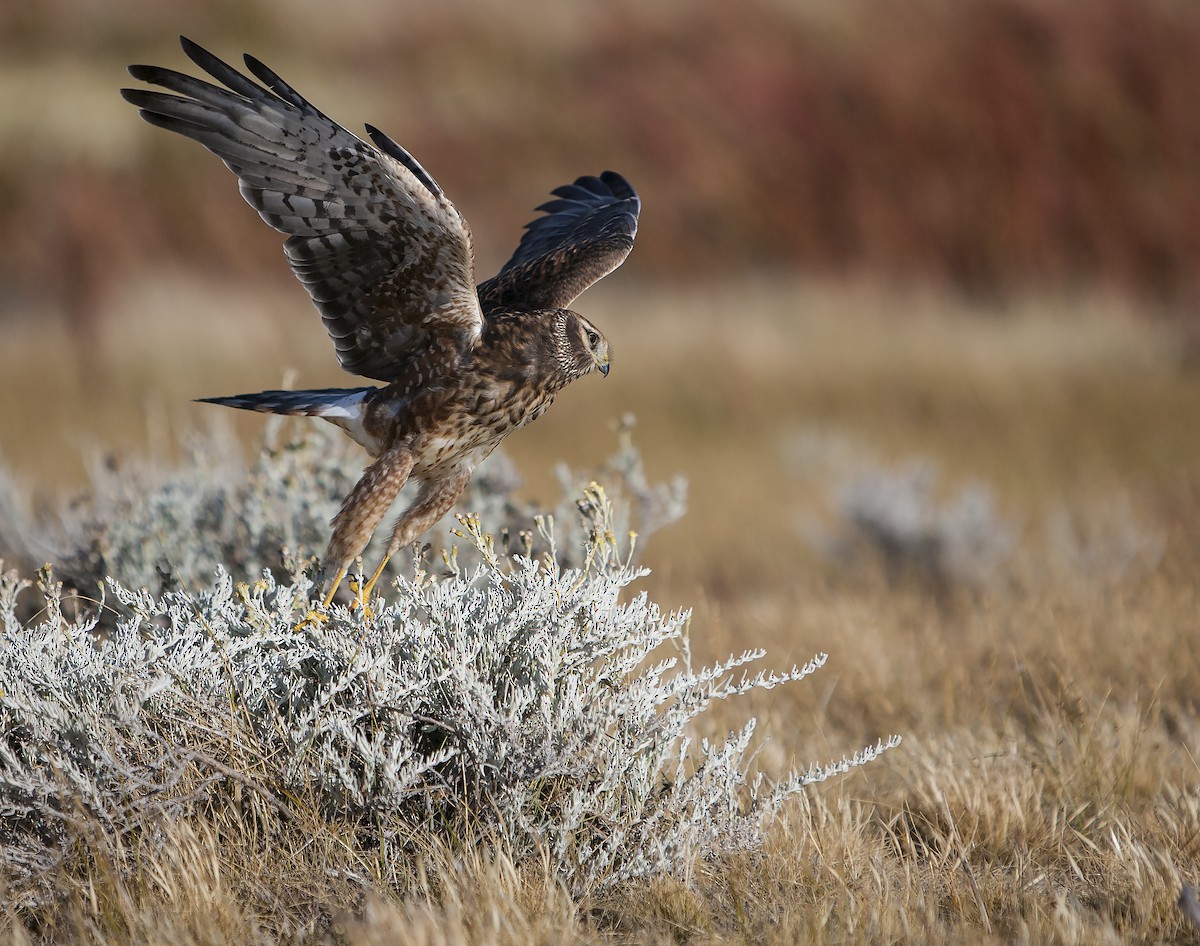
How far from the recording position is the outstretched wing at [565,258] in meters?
3.44

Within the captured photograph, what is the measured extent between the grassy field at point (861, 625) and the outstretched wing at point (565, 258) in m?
1.09

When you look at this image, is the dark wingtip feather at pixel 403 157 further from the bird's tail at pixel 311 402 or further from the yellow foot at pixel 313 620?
the yellow foot at pixel 313 620

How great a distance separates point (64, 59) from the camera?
18.8m

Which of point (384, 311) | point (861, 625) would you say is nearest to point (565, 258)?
point (384, 311)

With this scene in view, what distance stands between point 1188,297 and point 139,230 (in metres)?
10.2

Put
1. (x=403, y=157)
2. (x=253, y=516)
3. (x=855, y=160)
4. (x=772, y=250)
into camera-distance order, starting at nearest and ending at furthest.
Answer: (x=403, y=157)
(x=253, y=516)
(x=855, y=160)
(x=772, y=250)

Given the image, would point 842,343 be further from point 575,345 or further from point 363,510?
point 363,510

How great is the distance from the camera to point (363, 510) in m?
2.90

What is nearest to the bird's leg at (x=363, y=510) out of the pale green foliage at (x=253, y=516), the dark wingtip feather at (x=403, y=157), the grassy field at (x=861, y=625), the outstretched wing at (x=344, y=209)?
the pale green foliage at (x=253, y=516)

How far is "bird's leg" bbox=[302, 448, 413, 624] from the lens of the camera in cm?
289

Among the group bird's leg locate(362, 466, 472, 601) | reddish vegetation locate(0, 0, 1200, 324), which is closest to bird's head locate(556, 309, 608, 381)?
bird's leg locate(362, 466, 472, 601)

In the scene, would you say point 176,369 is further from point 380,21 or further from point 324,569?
point 380,21

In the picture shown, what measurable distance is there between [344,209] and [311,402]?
544 millimetres

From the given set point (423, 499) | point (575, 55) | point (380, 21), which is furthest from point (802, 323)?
point (380, 21)
